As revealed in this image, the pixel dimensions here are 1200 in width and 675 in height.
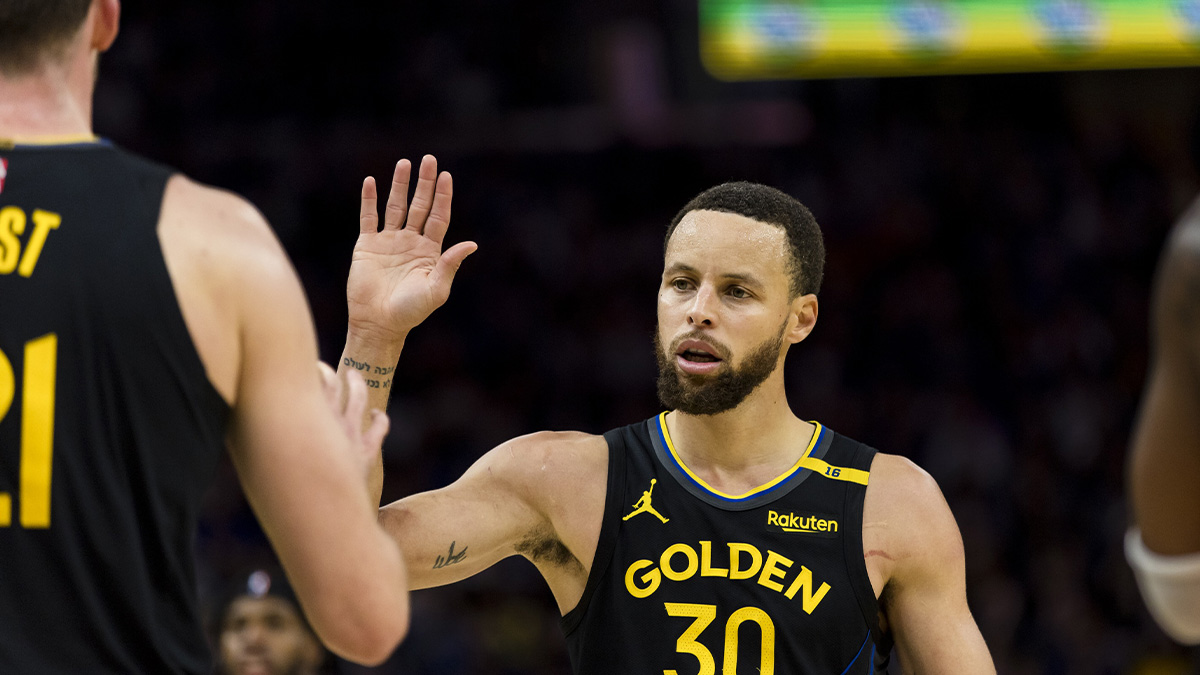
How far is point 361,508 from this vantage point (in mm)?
2461

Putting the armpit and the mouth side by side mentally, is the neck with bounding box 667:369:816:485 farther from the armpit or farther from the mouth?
the armpit

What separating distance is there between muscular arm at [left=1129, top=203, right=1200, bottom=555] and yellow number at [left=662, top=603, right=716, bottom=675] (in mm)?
1894

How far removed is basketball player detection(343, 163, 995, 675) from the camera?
13.4 ft

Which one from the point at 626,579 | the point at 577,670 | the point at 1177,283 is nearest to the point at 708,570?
the point at 626,579

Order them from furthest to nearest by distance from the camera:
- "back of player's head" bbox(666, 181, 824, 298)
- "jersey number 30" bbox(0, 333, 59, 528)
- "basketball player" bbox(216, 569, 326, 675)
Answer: "basketball player" bbox(216, 569, 326, 675), "back of player's head" bbox(666, 181, 824, 298), "jersey number 30" bbox(0, 333, 59, 528)

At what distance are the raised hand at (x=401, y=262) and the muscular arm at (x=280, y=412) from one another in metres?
1.56

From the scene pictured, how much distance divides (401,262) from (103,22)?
72.5 inches

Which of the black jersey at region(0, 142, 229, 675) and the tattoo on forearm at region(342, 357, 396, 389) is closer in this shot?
the black jersey at region(0, 142, 229, 675)

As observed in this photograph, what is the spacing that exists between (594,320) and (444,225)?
33.8 ft

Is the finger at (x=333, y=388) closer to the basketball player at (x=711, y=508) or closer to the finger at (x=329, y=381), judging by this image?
the finger at (x=329, y=381)

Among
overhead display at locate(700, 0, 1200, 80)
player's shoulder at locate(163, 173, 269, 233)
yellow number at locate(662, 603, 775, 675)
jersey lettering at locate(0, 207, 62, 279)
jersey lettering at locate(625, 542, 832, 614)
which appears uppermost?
overhead display at locate(700, 0, 1200, 80)

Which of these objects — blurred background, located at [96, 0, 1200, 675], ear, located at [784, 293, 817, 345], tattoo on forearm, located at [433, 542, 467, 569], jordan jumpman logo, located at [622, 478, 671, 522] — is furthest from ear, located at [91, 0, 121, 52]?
blurred background, located at [96, 0, 1200, 675]

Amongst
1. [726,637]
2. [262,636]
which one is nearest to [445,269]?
[726,637]

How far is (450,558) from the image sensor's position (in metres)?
4.13
